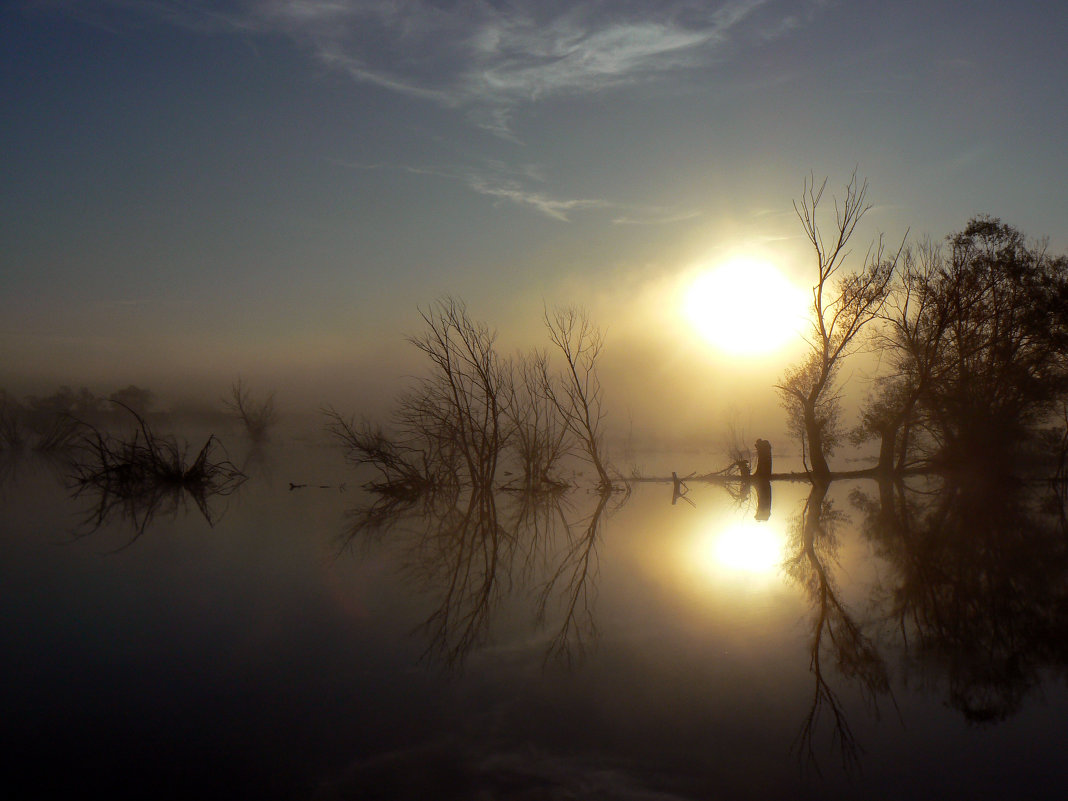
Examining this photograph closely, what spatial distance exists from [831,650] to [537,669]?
2.18 meters

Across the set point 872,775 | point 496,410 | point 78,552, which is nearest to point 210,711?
point 872,775

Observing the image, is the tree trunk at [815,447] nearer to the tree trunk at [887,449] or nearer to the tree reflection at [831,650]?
the tree trunk at [887,449]

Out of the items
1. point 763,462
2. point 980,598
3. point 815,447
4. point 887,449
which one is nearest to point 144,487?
point 763,462

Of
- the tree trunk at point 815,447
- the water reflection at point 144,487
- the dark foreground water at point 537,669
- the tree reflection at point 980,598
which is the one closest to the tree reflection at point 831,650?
the dark foreground water at point 537,669

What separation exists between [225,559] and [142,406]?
61.5 metres

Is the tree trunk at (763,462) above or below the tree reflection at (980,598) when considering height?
above

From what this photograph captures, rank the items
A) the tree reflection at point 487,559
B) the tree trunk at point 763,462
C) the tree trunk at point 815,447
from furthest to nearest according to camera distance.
Result: the tree trunk at point 763,462
the tree trunk at point 815,447
the tree reflection at point 487,559

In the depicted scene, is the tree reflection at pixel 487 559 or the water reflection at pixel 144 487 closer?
the tree reflection at pixel 487 559

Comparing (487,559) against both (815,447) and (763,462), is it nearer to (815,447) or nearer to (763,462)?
(815,447)

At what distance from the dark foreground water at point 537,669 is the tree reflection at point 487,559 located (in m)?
0.06

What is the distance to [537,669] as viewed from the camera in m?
4.91

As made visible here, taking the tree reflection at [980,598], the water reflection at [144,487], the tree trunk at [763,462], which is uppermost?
the tree trunk at [763,462]

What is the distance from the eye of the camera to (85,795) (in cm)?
314

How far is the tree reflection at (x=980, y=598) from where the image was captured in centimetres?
462
